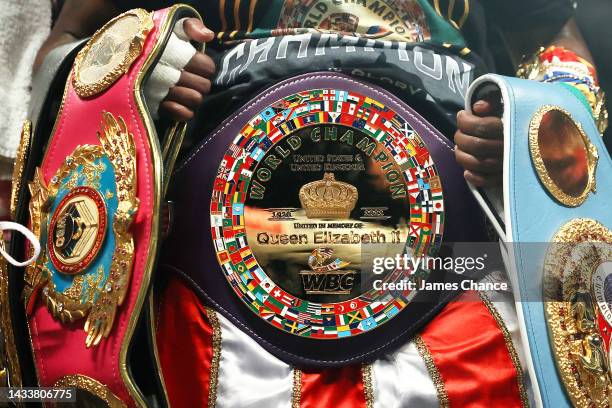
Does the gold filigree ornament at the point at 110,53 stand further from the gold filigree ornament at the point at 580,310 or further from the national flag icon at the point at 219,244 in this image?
the gold filigree ornament at the point at 580,310

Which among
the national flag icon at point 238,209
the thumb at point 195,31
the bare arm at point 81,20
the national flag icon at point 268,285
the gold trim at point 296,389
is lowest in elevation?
the gold trim at point 296,389

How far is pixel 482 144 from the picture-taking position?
781 mm

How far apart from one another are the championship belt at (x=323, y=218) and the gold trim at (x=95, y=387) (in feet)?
0.53

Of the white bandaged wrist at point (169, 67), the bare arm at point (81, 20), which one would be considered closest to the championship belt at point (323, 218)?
the white bandaged wrist at point (169, 67)

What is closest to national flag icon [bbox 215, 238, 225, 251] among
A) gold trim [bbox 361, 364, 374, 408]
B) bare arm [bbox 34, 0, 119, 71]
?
gold trim [bbox 361, 364, 374, 408]

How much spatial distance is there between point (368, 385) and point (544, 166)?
1.12 feet

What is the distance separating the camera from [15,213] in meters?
0.88

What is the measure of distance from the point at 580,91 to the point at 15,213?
2.74 feet

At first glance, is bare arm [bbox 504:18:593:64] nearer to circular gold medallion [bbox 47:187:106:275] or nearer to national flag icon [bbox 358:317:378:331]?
national flag icon [bbox 358:317:378:331]

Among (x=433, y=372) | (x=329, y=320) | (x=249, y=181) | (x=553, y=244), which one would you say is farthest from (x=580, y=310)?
(x=249, y=181)

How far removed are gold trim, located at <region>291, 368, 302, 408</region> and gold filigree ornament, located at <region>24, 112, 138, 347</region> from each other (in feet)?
0.77

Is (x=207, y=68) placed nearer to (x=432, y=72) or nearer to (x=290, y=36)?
(x=290, y=36)

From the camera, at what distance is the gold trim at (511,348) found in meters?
0.76
